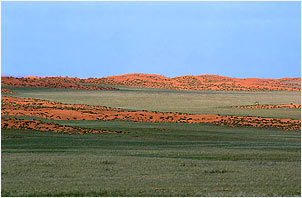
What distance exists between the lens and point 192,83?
129250 mm

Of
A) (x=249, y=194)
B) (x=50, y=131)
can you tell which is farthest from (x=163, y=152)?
(x=50, y=131)

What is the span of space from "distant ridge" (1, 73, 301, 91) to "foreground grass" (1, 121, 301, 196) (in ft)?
243

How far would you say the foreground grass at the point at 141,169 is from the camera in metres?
15.2

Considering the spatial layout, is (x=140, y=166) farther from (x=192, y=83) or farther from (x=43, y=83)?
(x=192, y=83)

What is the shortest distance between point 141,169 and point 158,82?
110339mm

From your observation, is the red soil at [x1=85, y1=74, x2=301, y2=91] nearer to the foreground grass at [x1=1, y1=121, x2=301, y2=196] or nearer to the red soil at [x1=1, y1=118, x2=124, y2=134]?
the red soil at [x1=1, y1=118, x2=124, y2=134]

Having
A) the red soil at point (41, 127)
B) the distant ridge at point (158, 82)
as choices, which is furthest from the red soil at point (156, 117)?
the distant ridge at point (158, 82)

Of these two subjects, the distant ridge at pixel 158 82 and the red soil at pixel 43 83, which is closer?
the red soil at pixel 43 83

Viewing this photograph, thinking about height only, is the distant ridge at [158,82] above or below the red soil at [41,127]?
above

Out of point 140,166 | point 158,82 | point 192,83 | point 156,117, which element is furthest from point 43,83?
point 140,166

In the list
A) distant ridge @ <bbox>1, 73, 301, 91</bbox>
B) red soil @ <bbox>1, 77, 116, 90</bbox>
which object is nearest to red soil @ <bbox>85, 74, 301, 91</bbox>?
distant ridge @ <bbox>1, 73, 301, 91</bbox>

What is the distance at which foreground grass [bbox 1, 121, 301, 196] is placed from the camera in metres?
15.2

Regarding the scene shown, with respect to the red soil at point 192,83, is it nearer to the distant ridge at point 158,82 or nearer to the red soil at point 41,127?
the distant ridge at point 158,82

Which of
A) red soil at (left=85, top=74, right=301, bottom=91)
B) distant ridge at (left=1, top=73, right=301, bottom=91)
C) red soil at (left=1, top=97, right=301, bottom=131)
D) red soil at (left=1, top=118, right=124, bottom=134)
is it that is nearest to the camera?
red soil at (left=1, top=118, right=124, bottom=134)
